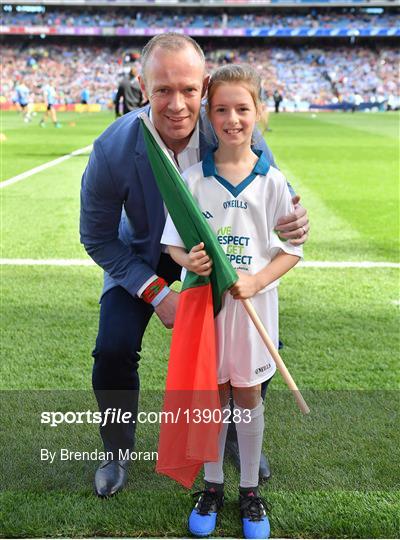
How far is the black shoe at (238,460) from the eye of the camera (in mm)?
3172

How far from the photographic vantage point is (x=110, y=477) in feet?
10.1

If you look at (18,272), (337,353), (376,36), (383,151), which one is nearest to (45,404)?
(337,353)

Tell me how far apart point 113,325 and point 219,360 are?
1.82 feet

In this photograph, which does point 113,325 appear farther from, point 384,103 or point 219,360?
point 384,103

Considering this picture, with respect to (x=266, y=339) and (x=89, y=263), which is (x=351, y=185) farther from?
(x=266, y=339)

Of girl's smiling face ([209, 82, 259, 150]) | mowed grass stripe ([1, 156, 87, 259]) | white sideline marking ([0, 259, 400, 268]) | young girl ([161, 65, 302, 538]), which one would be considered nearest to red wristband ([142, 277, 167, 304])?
young girl ([161, 65, 302, 538])

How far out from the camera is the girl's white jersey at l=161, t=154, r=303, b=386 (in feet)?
8.87

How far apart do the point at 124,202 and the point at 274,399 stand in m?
1.52

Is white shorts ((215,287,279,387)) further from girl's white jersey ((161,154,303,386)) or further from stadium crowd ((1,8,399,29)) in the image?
stadium crowd ((1,8,399,29))

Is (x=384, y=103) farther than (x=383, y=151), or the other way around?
(x=384, y=103)

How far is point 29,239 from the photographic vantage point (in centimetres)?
795

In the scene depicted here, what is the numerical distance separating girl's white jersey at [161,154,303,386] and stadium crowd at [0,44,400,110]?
5576 centimetres

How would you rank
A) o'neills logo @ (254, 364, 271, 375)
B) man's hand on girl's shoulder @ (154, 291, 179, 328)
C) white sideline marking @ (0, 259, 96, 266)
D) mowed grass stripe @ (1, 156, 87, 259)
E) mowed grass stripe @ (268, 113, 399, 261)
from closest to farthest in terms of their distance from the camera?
o'neills logo @ (254, 364, 271, 375)
man's hand on girl's shoulder @ (154, 291, 179, 328)
white sideline marking @ (0, 259, 96, 266)
mowed grass stripe @ (1, 156, 87, 259)
mowed grass stripe @ (268, 113, 399, 261)

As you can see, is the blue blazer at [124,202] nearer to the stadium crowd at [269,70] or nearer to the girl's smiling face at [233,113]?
the girl's smiling face at [233,113]
